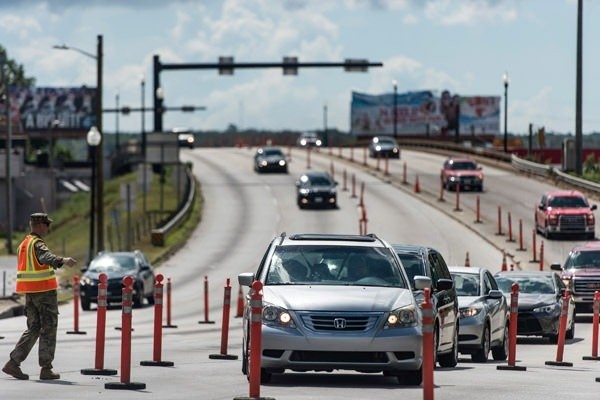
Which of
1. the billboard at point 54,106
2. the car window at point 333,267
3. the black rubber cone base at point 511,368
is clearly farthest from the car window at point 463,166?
the billboard at point 54,106

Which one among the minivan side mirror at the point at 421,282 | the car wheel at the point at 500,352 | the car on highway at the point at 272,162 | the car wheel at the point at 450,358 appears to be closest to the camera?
the minivan side mirror at the point at 421,282

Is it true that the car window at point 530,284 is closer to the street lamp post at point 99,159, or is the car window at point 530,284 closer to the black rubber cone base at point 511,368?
the black rubber cone base at point 511,368

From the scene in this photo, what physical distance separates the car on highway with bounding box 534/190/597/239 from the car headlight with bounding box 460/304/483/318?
115 ft

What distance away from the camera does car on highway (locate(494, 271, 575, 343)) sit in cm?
2973

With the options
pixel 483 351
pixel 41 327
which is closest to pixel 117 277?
pixel 483 351

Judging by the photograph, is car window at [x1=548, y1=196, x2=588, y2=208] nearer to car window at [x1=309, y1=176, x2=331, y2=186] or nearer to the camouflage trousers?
car window at [x1=309, y1=176, x2=331, y2=186]

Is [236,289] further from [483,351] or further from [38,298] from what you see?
[38,298]

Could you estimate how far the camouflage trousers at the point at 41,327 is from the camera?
1794 cm

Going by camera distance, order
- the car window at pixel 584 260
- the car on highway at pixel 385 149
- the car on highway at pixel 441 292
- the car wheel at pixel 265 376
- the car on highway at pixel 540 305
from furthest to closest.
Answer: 1. the car on highway at pixel 385 149
2. the car window at pixel 584 260
3. the car on highway at pixel 540 305
4. the car on highway at pixel 441 292
5. the car wheel at pixel 265 376

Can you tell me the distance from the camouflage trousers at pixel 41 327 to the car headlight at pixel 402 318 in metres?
3.70

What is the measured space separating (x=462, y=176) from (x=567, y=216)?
21691mm

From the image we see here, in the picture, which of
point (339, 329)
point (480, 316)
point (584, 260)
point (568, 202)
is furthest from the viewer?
point (568, 202)

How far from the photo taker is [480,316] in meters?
24.0

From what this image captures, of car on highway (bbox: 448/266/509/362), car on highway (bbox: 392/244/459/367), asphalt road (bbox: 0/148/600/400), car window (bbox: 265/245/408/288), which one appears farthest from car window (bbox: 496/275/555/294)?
car window (bbox: 265/245/408/288)
